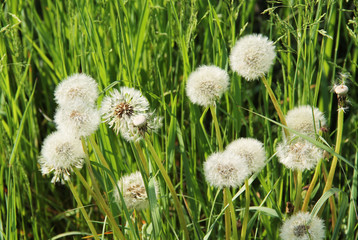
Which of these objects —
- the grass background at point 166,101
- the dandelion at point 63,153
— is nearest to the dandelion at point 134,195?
the grass background at point 166,101

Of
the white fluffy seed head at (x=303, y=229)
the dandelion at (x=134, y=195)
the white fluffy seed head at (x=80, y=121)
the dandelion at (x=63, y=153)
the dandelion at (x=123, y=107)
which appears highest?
the dandelion at (x=123, y=107)

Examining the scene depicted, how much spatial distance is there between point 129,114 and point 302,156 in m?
0.64

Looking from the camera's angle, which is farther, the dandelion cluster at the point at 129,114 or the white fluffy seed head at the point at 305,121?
the white fluffy seed head at the point at 305,121

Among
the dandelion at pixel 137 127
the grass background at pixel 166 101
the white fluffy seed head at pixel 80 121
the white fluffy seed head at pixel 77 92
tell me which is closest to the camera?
the dandelion at pixel 137 127

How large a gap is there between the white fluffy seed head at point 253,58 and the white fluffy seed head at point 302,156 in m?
0.29

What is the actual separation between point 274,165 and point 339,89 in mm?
663

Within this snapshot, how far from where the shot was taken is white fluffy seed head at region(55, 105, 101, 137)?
1.46 m

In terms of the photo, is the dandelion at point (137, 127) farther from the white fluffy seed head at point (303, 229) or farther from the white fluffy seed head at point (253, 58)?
the white fluffy seed head at point (303, 229)

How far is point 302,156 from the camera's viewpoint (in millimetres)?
1588

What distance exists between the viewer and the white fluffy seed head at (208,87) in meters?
1.59

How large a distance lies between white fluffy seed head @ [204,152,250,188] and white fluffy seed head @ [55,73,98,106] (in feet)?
1.64

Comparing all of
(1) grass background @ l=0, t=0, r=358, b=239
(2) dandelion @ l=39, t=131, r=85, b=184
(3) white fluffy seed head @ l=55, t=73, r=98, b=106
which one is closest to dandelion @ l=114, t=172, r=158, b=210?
(1) grass background @ l=0, t=0, r=358, b=239

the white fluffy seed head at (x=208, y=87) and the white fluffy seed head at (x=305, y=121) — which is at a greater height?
the white fluffy seed head at (x=208, y=87)

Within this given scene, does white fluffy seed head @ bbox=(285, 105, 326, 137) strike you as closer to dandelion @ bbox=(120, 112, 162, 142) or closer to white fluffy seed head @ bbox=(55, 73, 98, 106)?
dandelion @ bbox=(120, 112, 162, 142)
